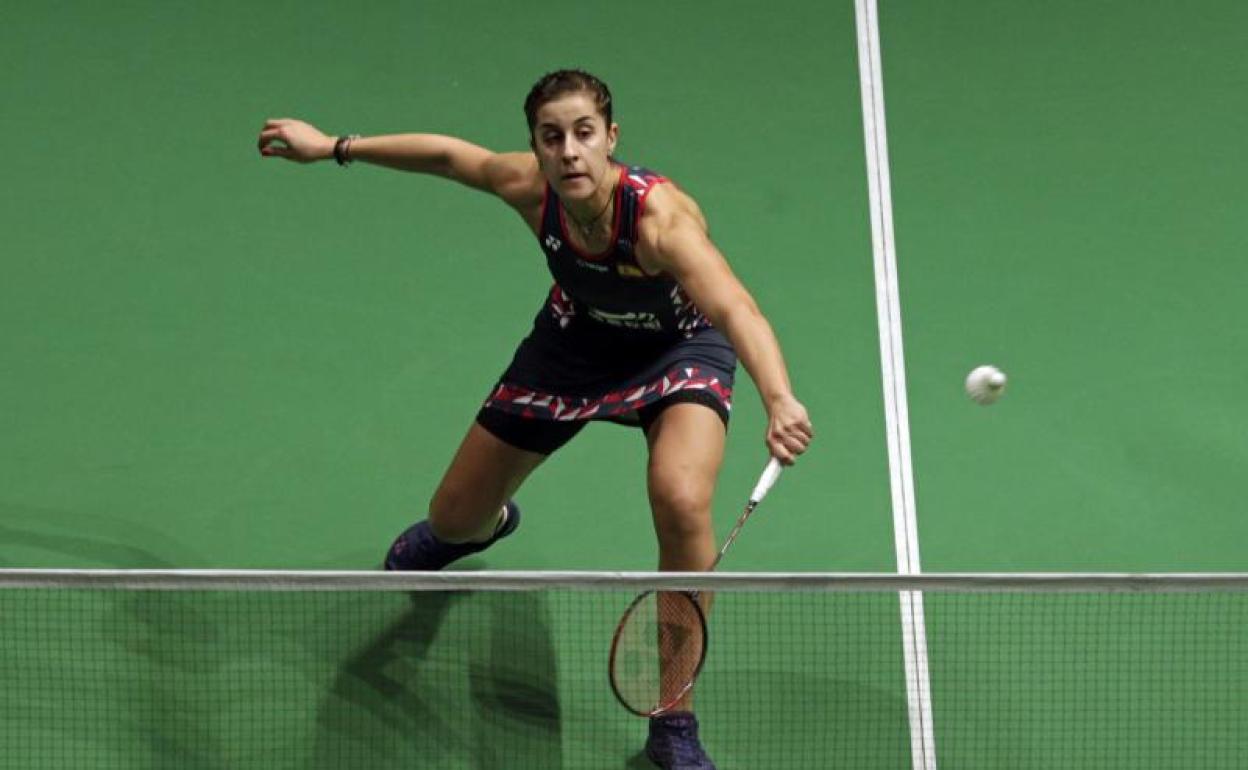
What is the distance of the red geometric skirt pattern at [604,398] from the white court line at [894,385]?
79 cm

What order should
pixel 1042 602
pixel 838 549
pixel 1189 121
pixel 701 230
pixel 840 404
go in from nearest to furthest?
1. pixel 701 230
2. pixel 1042 602
3. pixel 838 549
4. pixel 840 404
5. pixel 1189 121

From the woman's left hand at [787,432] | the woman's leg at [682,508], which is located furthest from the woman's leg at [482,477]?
the woman's left hand at [787,432]

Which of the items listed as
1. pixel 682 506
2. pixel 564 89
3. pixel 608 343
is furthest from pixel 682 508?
pixel 564 89

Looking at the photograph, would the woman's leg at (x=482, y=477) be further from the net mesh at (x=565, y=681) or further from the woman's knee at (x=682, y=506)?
the woman's knee at (x=682, y=506)

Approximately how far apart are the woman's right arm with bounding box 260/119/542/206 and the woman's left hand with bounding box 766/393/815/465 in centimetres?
121

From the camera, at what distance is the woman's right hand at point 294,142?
5.80 metres

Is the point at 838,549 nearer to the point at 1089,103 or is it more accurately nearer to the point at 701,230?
the point at 701,230

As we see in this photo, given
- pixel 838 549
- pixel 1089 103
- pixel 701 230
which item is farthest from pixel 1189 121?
pixel 701 230

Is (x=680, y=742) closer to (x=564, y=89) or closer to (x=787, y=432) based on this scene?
(x=787, y=432)

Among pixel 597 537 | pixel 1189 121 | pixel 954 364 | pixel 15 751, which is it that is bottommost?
pixel 15 751

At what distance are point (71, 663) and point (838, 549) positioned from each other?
2.47m

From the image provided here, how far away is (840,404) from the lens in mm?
6926

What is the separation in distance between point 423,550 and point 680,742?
46.6 inches

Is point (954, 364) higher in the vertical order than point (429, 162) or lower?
lower
